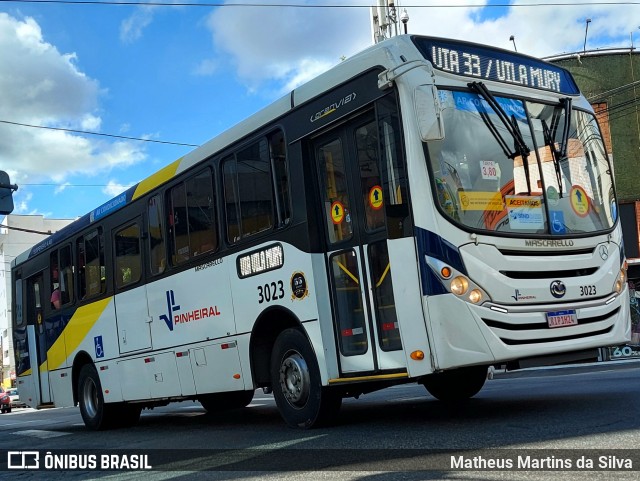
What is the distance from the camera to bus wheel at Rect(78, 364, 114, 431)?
12.4 m

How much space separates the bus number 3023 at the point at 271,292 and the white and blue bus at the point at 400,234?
2 cm

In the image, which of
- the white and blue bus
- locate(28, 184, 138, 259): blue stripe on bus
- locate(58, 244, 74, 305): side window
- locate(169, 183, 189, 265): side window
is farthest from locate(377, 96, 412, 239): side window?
locate(58, 244, 74, 305): side window

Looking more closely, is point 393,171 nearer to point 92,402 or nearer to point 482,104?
point 482,104

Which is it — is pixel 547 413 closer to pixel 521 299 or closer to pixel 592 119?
pixel 521 299

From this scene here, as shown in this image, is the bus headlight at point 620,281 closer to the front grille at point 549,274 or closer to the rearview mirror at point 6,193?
the front grille at point 549,274

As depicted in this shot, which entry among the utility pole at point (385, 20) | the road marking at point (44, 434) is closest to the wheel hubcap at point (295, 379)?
the road marking at point (44, 434)

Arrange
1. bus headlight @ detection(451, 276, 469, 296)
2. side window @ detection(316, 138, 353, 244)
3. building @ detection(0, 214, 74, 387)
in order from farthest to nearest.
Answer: building @ detection(0, 214, 74, 387)
side window @ detection(316, 138, 353, 244)
bus headlight @ detection(451, 276, 469, 296)

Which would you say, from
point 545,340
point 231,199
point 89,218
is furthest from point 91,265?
point 545,340

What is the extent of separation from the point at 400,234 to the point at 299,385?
2.19 m

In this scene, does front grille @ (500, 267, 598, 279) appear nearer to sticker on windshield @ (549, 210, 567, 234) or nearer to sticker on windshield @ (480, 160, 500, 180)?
sticker on windshield @ (549, 210, 567, 234)

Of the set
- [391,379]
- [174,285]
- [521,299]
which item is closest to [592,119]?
[521,299]

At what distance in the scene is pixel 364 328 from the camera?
7.23m

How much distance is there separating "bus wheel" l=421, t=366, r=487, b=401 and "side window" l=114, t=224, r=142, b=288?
4.71 m

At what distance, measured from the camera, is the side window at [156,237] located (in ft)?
34.9
